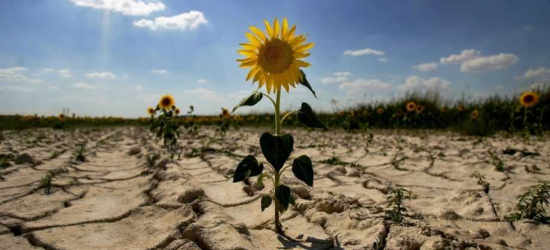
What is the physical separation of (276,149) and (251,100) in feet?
0.77

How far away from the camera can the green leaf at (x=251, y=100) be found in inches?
53.2

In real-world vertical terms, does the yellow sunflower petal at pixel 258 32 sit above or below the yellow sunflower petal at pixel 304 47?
above

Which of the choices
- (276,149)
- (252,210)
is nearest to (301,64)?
(276,149)

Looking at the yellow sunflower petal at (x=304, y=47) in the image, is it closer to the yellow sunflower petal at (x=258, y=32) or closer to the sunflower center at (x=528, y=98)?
the yellow sunflower petal at (x=258, y=32)

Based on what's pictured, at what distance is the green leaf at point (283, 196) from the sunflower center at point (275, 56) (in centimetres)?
48

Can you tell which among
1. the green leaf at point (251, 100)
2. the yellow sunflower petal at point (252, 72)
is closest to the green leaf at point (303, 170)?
the green leaf at point (251, 100)

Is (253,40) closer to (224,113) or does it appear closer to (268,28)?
(268,28)

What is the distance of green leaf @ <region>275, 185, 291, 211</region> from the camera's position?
53.7 inches

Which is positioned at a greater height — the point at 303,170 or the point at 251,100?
the point at 251,100

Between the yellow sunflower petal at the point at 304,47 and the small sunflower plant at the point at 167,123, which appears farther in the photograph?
the small sunflower plant at the point at 167,123

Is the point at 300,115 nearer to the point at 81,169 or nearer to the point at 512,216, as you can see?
the point at 512,216

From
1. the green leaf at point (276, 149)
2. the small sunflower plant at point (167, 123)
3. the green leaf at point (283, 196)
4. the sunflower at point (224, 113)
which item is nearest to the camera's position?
the green leaf at point (276, 149)

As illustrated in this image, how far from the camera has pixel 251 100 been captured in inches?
53.9

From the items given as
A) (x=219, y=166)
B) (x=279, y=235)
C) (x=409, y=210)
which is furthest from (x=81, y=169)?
(x=409, y=210)
